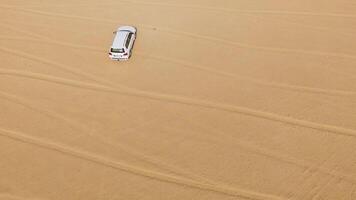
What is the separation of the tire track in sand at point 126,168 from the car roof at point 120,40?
3.01m

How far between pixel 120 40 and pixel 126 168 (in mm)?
3704

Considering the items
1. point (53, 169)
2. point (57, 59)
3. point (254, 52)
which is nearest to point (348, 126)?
point (254, 52)

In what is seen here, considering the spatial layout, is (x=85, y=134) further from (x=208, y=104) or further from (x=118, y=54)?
(x=208, y=104)

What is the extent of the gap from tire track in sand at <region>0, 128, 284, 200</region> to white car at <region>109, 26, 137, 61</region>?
9.40ft

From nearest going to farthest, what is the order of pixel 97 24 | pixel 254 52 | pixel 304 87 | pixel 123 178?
1. pixel 123 178
2. pixel 304 87
3. pixel 254 52
4. pixel 97 24

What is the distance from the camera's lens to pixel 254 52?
10.6 meters

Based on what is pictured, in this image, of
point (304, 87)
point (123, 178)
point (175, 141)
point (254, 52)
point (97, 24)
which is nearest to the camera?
point (123, 178)

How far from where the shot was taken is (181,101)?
9234mm

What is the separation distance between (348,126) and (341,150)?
704mm

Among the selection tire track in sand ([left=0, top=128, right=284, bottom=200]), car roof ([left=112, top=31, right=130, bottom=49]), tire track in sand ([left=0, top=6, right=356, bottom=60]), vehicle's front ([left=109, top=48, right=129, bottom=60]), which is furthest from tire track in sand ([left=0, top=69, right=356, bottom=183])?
tire track in sand ([left=0, top=6, right=356, bottom=60])

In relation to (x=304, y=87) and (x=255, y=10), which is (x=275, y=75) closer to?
(x=304, y=87)

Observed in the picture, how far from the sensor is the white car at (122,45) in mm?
10180

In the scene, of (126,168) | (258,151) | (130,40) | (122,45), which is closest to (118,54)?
(122,45)

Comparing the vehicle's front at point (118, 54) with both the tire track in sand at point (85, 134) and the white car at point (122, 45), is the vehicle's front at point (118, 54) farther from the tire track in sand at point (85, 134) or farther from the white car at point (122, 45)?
the tire track in sand at point (85, 134)
